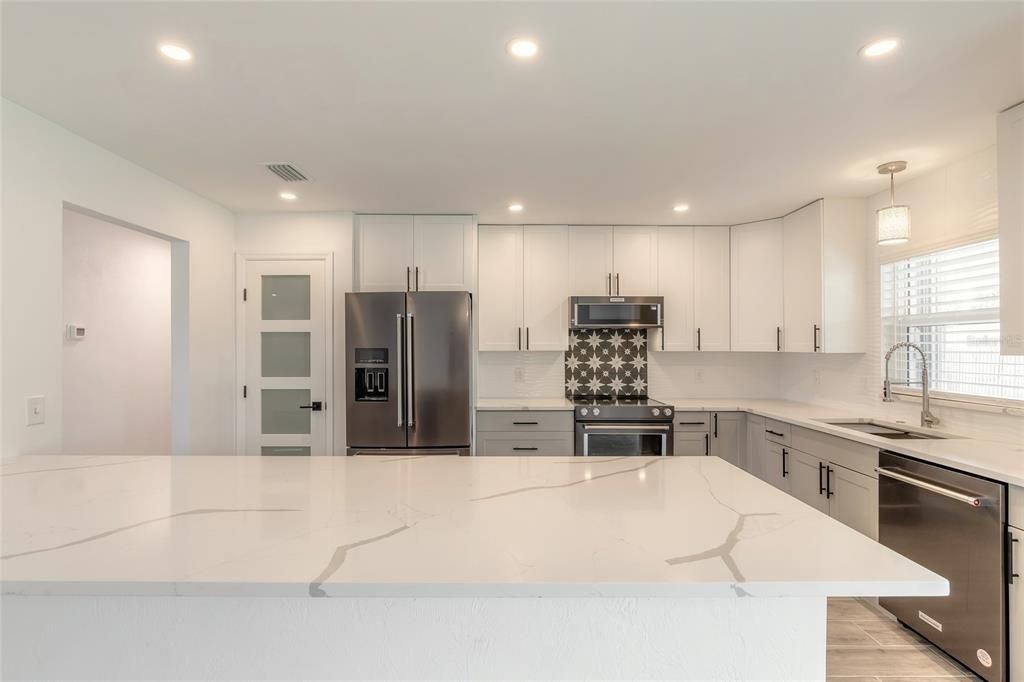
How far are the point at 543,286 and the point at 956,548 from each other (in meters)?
2.94

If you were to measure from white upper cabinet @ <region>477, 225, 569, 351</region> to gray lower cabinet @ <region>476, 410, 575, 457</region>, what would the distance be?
597mm

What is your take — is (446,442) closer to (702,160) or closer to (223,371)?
(223,371)

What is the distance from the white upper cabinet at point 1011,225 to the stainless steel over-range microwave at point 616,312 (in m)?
2.16

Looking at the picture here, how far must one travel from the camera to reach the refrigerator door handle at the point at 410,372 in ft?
11.7

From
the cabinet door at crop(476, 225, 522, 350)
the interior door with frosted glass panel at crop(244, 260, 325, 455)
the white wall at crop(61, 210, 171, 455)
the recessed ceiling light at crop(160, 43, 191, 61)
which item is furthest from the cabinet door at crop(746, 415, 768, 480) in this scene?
the white wall at crop(61, 210, 171, 455)

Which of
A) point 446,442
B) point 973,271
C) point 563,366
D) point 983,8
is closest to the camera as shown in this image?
point 983,8

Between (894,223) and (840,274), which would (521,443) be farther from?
(894,223)

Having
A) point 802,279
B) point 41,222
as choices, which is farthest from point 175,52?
point 802,279

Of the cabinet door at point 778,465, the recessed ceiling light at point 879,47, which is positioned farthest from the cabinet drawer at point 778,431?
the recessed ceiling light at point 879,47

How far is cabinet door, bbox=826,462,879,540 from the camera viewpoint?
2.62m

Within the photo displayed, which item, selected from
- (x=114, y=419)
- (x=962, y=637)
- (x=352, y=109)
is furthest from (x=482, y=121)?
(x=114, y=419)

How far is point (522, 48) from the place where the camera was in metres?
1.70

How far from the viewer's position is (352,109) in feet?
7.02

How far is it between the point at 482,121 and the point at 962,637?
293cm
